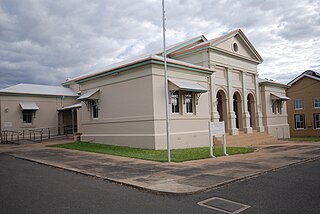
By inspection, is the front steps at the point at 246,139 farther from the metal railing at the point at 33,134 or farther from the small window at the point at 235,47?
the metal railing at the point at 33,134

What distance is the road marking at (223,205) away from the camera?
573cm

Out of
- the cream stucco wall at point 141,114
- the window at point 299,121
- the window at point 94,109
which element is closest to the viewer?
the cream stucco wall at point 141,114

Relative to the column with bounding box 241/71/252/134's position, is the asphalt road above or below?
below

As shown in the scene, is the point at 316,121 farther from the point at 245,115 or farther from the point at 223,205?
the point at 223,205

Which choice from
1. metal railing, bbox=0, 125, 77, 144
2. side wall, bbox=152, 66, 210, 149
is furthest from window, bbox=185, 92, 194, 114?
metal railing, bbox=0, 125, 77, 144

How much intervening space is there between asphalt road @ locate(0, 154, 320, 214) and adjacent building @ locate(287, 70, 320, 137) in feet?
95.2

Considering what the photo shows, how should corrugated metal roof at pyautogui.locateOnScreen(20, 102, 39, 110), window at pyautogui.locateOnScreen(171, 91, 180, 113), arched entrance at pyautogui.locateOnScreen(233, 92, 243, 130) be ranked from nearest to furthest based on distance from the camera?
window at pyautogui.locateOnScreen(171, 91, 180, 113) → arched entrance at pyautogui.locateOnScreen(233, 92, 243, 130) → corrugated metal roof at pyautogui.locateOnScreen(20, 102, 39, 110)

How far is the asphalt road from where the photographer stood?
5.82 m

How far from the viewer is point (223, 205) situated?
606 cm

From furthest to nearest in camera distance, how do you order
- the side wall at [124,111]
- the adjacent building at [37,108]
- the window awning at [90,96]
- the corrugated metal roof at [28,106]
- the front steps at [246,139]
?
the corrugated metal roof at [28,106], the adjacent building at [37,108], the front steps at [246,139], the window awning at [90,96], the side wall at [124,111]

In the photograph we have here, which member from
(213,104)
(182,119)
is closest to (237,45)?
(213,104)

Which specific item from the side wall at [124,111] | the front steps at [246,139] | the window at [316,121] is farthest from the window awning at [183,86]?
the window at [316,121]

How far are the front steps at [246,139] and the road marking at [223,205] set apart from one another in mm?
13386

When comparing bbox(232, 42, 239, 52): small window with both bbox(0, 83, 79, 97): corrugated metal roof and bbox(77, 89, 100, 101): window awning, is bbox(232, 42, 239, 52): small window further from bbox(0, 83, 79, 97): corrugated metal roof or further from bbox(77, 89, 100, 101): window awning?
bbox(0, 83, 79, 97): corrugated metal roof
